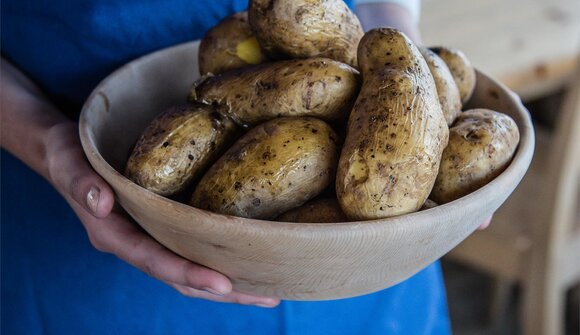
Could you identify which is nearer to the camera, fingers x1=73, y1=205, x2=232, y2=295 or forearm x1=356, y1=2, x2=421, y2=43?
fingers x1=73, y1=205, x2=232, y2=295

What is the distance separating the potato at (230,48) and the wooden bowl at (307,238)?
0.13 m

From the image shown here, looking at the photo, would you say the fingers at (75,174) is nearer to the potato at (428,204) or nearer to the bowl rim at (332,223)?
the bowl rim at (332,223)

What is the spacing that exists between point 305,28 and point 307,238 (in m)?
0.23

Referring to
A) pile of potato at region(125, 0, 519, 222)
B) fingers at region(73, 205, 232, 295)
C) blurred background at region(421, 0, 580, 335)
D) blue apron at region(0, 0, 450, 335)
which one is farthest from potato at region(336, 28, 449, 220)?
blurred background at region(421, 0, 580, 335)

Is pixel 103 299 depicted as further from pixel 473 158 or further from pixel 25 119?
pixel 473 158

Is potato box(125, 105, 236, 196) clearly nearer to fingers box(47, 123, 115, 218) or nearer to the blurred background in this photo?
fingers box(47, 123, 115, 218)

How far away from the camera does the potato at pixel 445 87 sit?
0.61 meters

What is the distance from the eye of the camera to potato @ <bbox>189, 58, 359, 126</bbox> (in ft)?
1.87

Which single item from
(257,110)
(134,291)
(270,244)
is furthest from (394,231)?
(134,291)

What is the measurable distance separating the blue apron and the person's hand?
0.13 metres

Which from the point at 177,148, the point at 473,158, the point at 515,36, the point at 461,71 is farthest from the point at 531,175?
the point at 177,148

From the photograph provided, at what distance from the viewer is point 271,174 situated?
0.54m

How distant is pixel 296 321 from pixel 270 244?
32cm

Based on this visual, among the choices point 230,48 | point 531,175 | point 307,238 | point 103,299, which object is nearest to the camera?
point 307,238
